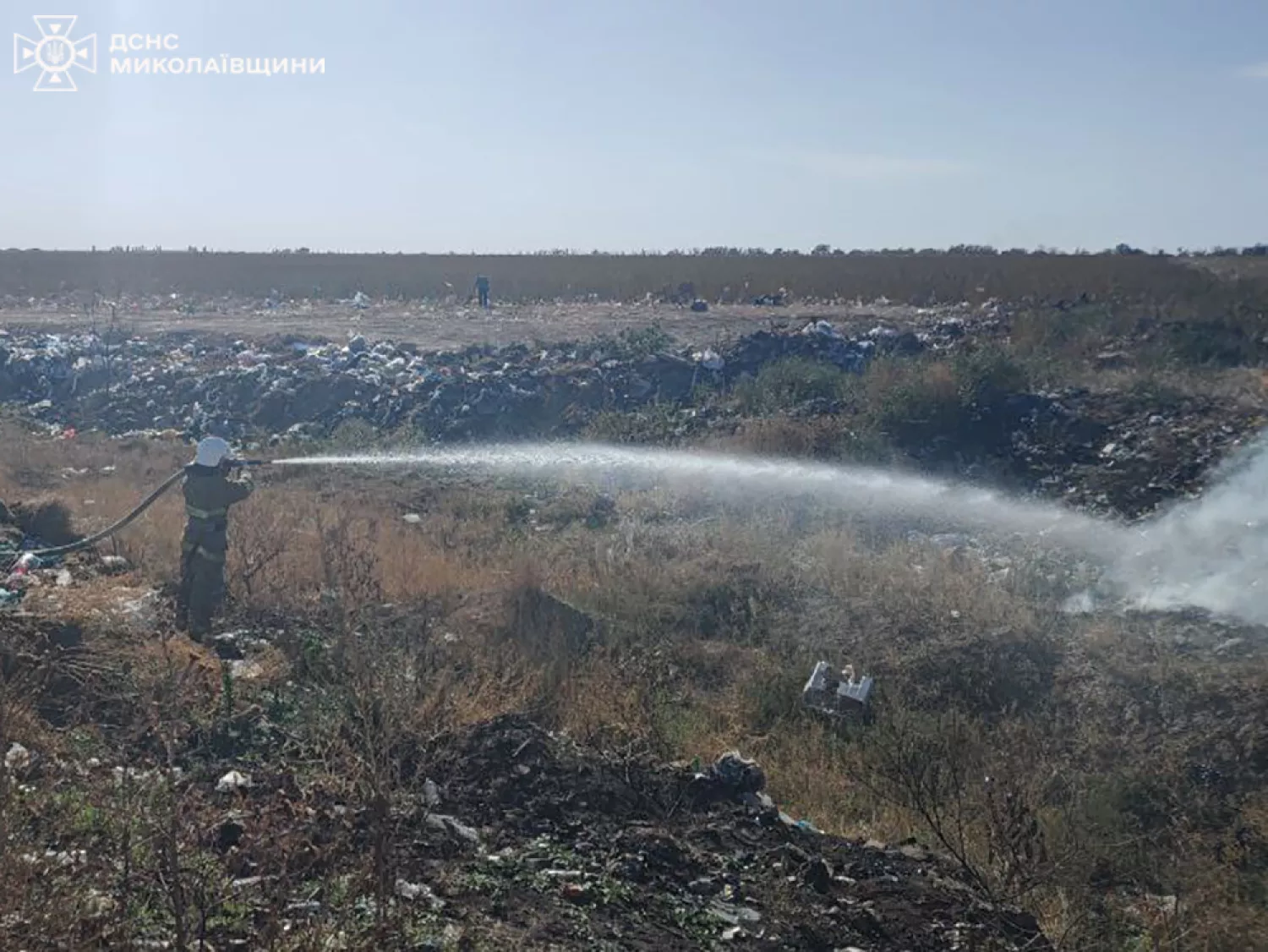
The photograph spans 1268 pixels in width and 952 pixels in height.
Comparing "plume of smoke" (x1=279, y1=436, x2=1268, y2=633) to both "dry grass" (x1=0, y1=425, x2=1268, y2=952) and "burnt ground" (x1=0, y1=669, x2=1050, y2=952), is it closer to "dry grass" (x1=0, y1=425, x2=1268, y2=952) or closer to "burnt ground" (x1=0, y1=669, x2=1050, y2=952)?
"dry grass" (x1=0, y1=425, x2=1268, y2=952)

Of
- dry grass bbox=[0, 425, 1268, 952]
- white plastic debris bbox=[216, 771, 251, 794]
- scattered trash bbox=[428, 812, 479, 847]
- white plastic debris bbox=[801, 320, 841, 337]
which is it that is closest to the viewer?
scattered trash bbox=[428, 812, 479, 847]

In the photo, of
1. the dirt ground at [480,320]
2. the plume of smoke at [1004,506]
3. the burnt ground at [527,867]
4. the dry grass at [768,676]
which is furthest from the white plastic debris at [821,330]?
the burnt ground at [527,867]

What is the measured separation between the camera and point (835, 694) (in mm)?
7375

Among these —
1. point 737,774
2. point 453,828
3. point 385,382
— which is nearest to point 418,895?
point 453,828

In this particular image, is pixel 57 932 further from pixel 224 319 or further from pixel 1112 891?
pixel 224 319

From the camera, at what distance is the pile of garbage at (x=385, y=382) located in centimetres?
1638

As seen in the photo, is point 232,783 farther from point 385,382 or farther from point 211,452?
point 385,382

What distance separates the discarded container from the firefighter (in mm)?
3623

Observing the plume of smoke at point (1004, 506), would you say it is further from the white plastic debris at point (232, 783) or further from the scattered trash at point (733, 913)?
the scattered trash at point (733, 913)

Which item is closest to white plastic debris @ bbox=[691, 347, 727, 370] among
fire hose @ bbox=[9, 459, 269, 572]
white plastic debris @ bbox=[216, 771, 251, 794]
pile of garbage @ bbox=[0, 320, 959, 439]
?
pile of garbage @ bbox=[0, 320, 959, 439]

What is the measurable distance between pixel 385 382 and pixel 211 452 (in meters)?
10.3

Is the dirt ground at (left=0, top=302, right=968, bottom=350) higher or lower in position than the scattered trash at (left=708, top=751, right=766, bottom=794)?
higher

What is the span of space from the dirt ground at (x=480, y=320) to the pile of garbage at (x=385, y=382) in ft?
3.24

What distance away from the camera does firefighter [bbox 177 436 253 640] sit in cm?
725
